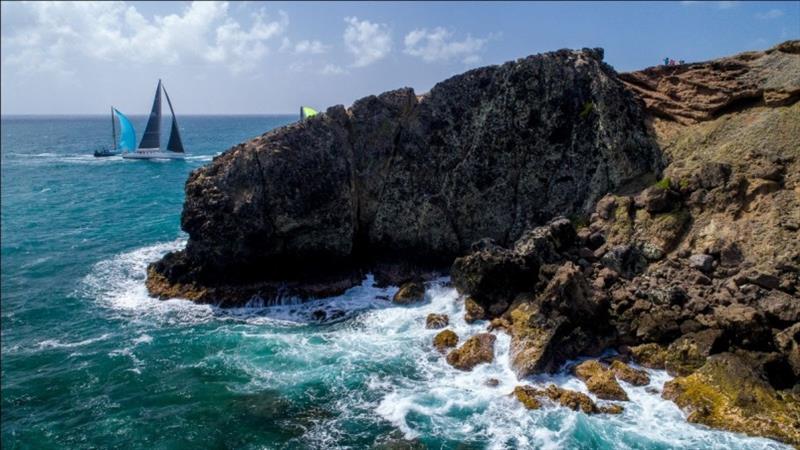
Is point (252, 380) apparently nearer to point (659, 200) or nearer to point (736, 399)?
point (736, 399)

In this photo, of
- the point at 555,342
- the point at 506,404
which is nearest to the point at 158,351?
the point at 506,404

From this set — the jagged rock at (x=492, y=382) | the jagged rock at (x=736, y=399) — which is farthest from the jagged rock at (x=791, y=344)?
the jagged rock at (x=492, y=382)

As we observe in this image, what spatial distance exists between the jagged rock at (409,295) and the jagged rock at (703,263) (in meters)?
17.1

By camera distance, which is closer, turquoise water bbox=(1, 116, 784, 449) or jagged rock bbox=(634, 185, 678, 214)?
turquoise water bbox=(1, 116, 784, 449)

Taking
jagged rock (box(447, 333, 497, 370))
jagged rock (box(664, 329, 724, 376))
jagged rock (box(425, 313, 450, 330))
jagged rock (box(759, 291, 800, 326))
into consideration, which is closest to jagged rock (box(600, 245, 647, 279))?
jagged rock (box(664, 329, 724, 376))

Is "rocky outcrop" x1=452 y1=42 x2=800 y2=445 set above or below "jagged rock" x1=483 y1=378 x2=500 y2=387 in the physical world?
above

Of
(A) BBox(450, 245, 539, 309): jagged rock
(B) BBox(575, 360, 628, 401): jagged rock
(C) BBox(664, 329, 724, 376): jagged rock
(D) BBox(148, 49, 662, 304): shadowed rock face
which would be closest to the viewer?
(B) BBox(575, 360, 628, 401): jagged rock

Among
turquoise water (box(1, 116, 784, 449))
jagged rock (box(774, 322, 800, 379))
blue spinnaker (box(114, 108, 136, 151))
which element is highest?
blue spinnaker (box(114, 108, 136, 151))

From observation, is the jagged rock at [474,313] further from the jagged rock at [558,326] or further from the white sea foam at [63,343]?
the white sea foam at [63,343]

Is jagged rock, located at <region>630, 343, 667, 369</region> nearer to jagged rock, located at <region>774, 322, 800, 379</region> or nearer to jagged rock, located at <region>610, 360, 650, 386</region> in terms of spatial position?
jagged rock, located at <region>610, 360, 650, 386</region>

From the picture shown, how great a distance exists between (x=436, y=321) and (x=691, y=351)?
1411 cm

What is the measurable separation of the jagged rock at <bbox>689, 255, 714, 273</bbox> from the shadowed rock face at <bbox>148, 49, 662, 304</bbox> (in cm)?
876

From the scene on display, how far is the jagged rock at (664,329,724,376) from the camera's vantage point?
2759 centimetres

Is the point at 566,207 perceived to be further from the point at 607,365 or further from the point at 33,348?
the point at 33,348
